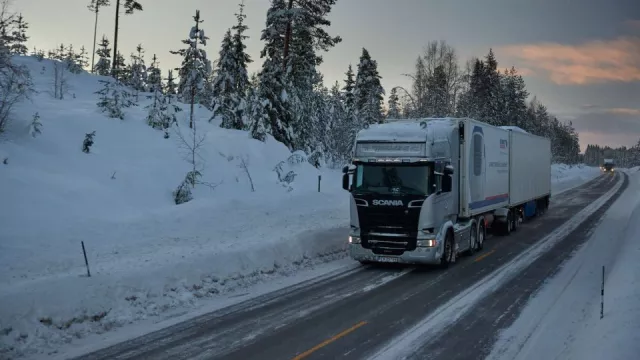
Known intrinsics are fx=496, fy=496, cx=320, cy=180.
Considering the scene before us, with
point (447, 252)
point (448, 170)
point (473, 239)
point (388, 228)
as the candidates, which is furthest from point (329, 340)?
point (473, 239)

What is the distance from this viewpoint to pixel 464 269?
1380 centimetres

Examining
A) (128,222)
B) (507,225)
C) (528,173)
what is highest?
(528,173)

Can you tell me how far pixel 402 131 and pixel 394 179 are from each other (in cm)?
145

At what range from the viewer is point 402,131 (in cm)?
1377

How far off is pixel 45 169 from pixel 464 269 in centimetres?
1499

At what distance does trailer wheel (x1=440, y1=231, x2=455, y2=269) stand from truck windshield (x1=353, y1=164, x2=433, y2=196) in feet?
5.98

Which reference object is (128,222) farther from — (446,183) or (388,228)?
(446,183)

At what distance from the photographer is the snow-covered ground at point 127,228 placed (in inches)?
362

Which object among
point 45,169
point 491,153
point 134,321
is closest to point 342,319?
point 134,321

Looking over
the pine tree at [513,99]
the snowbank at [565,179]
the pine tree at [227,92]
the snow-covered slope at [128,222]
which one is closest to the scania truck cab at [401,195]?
the snow-covered slope at [128,222]

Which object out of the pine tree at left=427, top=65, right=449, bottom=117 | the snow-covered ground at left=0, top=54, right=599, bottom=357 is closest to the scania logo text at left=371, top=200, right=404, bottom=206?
the snow-covered ground at left=0, top=54, right=599, bottom=357

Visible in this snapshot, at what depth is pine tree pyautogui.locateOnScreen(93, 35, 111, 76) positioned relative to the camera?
8294 centimetres

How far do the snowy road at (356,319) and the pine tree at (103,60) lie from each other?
267ft

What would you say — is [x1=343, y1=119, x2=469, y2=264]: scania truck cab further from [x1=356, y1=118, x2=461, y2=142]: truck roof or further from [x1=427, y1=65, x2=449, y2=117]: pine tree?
[x1=427, y1=65, x2=449, y2=117]: pine tree
